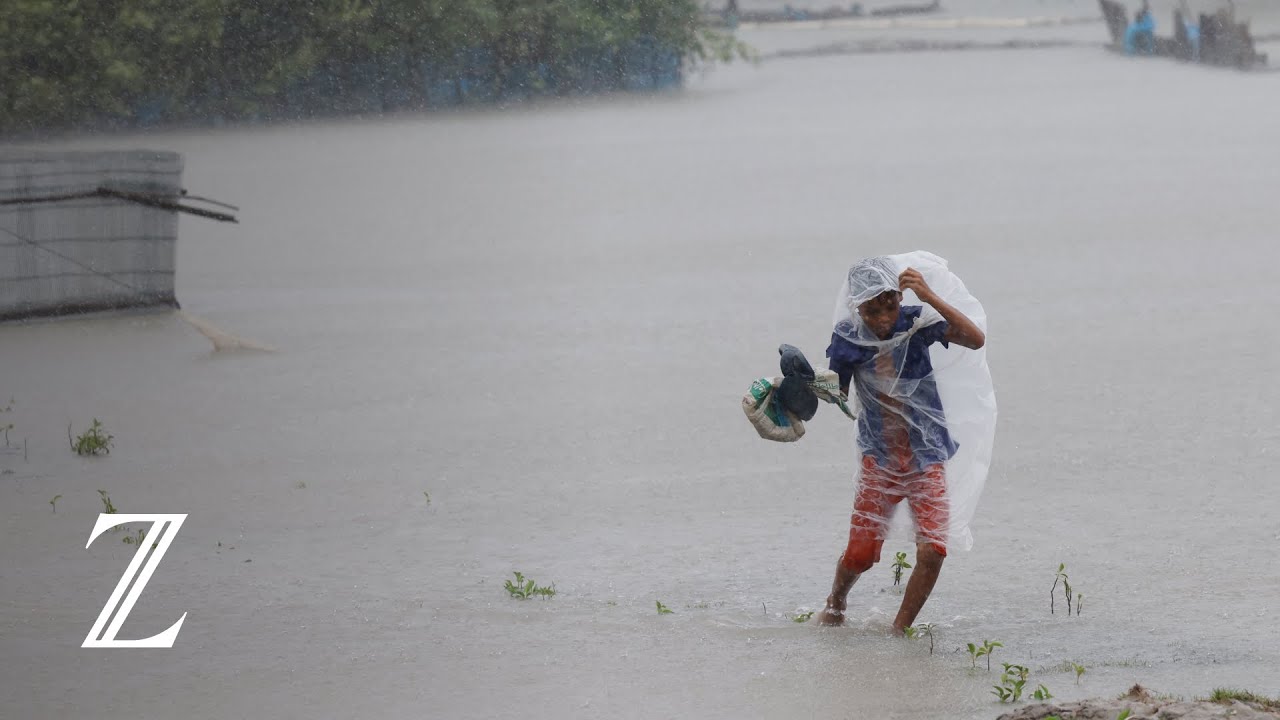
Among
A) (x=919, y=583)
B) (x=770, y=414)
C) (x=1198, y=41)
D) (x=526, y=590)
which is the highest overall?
(x=1198, y=41)

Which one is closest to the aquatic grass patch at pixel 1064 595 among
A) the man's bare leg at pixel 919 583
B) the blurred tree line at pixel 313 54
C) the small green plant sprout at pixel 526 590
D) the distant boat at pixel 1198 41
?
the man's bare leg at pixel 919 583

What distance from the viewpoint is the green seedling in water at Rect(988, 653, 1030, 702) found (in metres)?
3.73

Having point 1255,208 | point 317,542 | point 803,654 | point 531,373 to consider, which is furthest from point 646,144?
point 803,654

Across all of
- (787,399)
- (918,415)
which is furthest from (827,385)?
(918,415)

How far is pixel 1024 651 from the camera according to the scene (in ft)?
13.7

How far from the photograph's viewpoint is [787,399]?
418cm

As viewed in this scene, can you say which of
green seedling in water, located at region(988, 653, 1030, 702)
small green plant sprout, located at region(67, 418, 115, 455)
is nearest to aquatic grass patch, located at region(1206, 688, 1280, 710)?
green seedling in water, located at region(988, 653, 1030, 702)

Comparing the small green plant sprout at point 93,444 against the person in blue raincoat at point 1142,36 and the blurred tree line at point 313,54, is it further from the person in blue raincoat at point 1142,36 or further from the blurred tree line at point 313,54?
the person in blue raincoat at point 1142,36

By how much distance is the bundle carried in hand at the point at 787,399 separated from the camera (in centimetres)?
412

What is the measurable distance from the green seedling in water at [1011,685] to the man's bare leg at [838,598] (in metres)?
0.55

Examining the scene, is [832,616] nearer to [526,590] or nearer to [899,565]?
[899,565]

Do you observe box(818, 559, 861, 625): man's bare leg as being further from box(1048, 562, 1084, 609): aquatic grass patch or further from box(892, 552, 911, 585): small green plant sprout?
box(1048, 562, 1084, 609): aquatic grass patch

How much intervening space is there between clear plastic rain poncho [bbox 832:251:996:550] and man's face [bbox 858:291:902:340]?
0.03 metres

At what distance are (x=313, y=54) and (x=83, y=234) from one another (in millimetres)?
16548
